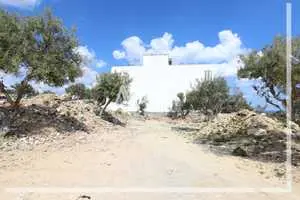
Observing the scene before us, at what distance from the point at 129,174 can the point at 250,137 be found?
10210 mm

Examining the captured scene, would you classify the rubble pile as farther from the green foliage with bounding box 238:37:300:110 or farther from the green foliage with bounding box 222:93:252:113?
the green foliage with bounding box 222:93:252:113

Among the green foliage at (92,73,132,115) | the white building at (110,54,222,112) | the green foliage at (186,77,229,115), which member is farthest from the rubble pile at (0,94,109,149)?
the white building at (110,54,222,112)

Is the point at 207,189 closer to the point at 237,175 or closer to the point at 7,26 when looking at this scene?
the point at 237,175

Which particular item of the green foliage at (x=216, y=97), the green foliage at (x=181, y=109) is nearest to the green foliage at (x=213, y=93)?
the green foliage at (x=216, y=97)

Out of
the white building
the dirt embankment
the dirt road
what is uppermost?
the white building

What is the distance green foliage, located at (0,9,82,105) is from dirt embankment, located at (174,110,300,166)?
7498 mm

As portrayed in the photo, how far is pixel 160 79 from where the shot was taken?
6500cm

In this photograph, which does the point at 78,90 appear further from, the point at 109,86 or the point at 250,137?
the point at 250,137

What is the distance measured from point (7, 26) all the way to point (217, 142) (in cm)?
1096

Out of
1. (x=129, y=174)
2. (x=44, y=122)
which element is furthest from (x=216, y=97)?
(x=129, y=174)

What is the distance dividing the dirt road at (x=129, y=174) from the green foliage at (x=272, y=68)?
20.8 feet

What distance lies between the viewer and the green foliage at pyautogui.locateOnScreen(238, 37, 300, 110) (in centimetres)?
1576

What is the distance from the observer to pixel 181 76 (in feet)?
211

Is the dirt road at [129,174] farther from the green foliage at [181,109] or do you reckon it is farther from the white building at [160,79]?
the white building at [160,79]
